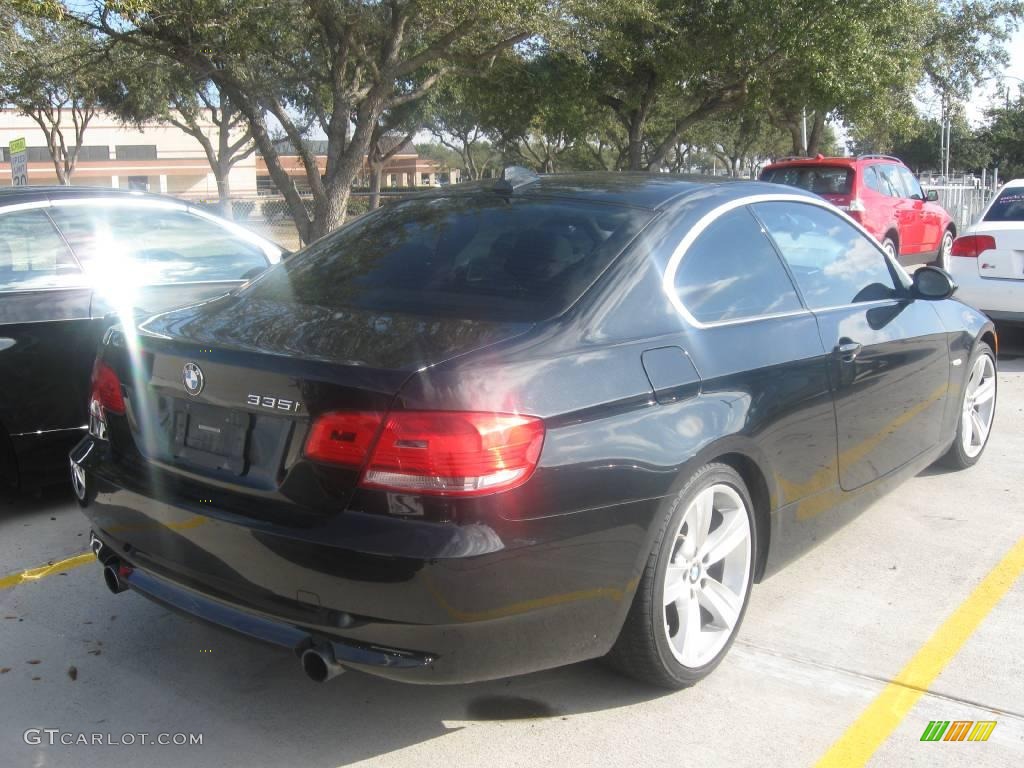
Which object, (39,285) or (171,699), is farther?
(39,285)

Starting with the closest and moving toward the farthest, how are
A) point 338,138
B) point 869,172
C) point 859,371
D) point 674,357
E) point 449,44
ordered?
point 674,357, point 859,371, point 869,172, point 449,44, point 338,138

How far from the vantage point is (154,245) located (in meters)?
5.41

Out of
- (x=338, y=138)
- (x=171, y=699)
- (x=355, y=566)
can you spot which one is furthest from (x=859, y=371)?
(x=338, y=138)

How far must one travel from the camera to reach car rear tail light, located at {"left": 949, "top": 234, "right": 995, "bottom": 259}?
29.4ft

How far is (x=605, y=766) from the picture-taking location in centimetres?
291

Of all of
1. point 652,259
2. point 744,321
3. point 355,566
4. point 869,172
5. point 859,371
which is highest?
point 869,172

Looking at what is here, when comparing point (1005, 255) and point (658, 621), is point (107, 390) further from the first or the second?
point (1005, 255)

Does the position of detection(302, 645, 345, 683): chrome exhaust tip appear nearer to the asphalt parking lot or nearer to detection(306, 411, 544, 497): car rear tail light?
the asphalt parking lot

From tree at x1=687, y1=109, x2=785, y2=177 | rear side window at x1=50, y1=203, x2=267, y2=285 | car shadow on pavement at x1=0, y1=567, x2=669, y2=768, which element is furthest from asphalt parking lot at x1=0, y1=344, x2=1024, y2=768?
tree at x1=687, y1=109, x2=785, y2=177

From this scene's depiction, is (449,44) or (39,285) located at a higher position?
(449,44)

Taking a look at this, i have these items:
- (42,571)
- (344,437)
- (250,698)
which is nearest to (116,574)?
(250,698)

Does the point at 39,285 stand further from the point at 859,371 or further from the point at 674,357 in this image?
the point at 859,371

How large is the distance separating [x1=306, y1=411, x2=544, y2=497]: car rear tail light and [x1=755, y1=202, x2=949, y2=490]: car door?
1721mm

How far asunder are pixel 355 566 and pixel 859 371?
2299mm
